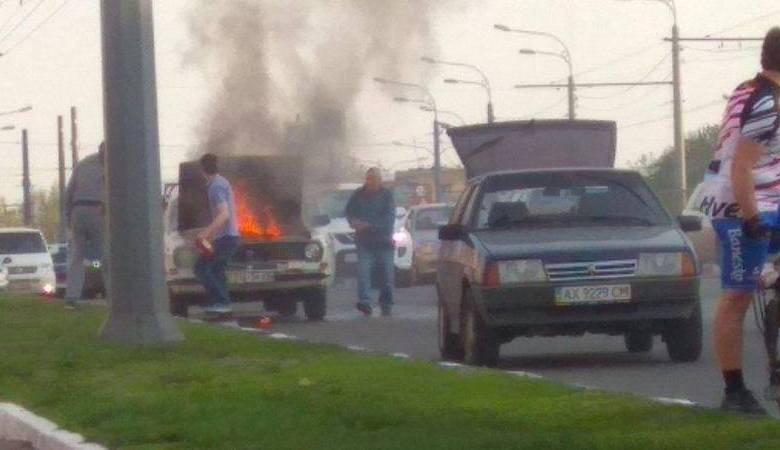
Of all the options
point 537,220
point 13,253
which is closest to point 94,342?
point 537,220

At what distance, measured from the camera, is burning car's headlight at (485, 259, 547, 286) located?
1450 centimetres

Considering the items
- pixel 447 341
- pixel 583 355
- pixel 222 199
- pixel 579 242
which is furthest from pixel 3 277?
pixel 579 242

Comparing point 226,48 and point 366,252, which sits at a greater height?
point 226,48

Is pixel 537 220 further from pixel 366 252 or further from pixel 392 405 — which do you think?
pixel 366 252

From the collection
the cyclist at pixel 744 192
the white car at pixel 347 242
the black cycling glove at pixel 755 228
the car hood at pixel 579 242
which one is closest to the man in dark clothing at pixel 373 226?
the car hood at pixel 579 242

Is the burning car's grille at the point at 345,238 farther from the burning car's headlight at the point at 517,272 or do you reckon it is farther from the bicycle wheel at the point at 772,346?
the bicycle wheel at the point at 772,346

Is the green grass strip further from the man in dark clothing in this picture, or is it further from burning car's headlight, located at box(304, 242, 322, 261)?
the man in dark clothing

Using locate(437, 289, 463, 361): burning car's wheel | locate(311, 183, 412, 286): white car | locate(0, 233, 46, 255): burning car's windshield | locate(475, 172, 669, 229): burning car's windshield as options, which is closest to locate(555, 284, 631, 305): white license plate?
locate(475, 172, 669, 229): burning car's windshield

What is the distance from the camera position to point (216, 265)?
68.8 ft

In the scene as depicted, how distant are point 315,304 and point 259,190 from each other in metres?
2.36

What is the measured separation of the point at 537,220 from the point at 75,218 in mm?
8670

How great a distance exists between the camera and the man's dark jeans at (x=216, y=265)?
20938 mm

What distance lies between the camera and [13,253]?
1668 inches

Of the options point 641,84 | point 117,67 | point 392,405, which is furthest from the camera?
point 641,84
